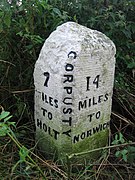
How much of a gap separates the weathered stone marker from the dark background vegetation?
0.22 metres

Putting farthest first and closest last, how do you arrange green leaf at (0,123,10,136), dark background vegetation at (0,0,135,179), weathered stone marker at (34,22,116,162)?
dark background vegetation at (0,0,135,179) < weathered stone marker at (34,22,116,162) < green leaf at (0,123,10,136)

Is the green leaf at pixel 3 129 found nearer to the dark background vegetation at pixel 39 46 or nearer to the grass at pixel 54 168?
the grass at pixel 54 168

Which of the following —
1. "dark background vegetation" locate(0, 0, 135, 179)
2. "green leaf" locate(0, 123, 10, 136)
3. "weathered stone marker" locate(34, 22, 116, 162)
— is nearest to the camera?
"green leaf" locate(0, 123, 10, 136)

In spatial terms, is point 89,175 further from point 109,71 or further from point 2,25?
point 2,25

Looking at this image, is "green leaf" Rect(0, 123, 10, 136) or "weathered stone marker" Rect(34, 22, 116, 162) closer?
"green leaf" Rect(0, 123, 10, 136)

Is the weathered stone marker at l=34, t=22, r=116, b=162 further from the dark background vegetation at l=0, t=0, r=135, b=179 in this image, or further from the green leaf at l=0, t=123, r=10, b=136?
the green leaf at l=0, t=123, r=10, b=136

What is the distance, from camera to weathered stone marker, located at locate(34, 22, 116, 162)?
1.78m

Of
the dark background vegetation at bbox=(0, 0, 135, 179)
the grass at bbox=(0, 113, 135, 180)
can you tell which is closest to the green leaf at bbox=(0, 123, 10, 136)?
the grass at bbox=(0, 113, 135, 180)

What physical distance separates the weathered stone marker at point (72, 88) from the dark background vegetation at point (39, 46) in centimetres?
22

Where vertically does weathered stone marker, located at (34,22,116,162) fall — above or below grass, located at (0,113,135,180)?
above

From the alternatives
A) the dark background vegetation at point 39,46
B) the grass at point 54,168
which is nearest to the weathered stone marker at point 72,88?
the grass at point 54,168

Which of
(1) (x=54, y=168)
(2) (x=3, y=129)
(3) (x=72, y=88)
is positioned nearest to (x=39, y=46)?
(3) (x=72, y=88)

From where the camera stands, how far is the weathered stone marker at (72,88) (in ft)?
5.84

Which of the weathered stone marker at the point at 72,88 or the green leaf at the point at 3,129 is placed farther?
the weathered stone marker at the point at 72,88
